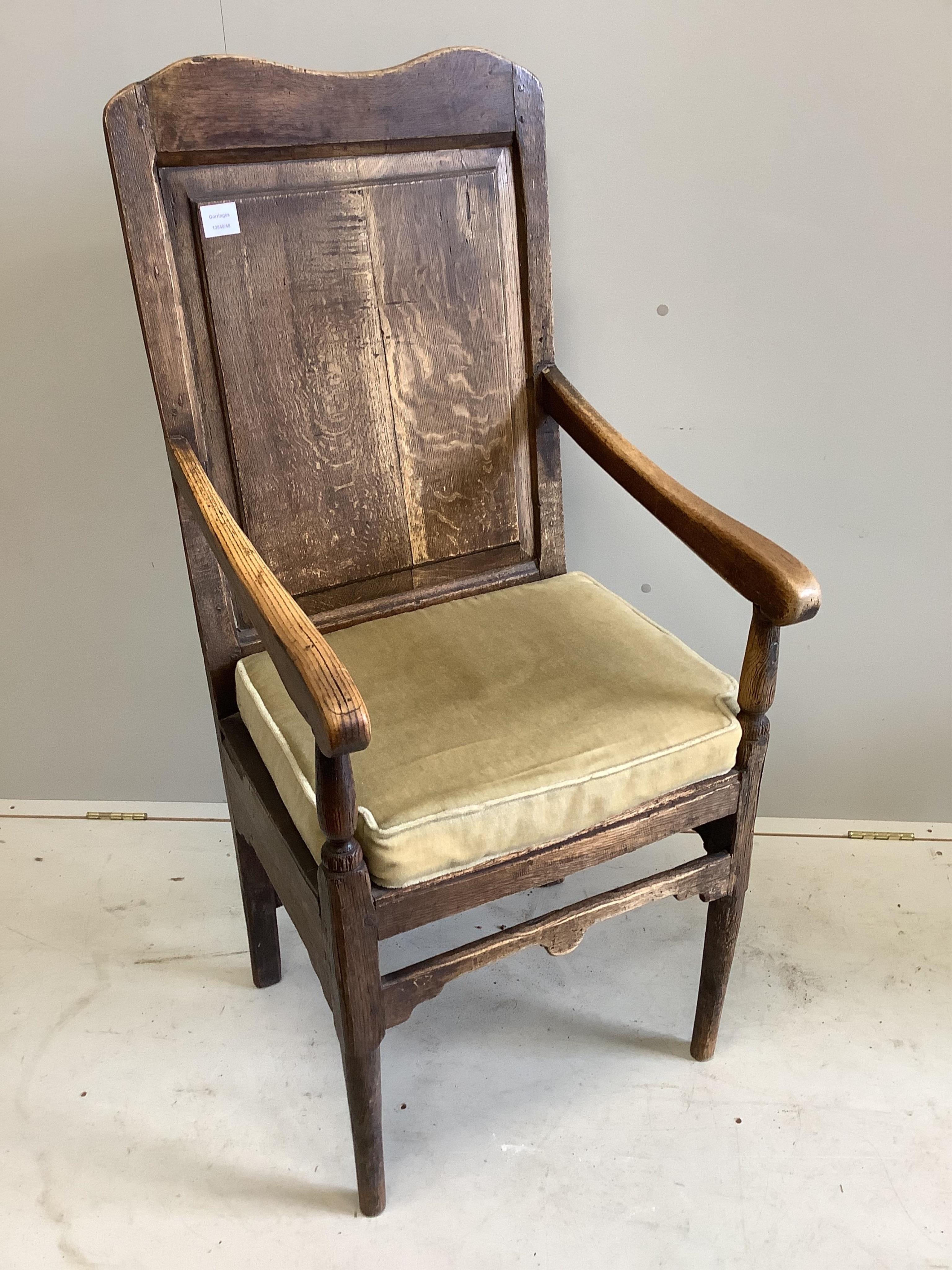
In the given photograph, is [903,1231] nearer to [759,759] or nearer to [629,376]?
[759,759]

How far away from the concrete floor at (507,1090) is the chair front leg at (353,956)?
17 cm

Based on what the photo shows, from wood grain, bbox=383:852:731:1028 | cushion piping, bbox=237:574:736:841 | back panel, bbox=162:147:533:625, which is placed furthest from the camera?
back panel, bbox=162:147:533:625

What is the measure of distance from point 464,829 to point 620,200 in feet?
3.12

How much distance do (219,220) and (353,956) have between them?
83 cm

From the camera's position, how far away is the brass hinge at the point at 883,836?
181 centimetres

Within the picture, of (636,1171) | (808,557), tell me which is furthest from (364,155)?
(636,1171)

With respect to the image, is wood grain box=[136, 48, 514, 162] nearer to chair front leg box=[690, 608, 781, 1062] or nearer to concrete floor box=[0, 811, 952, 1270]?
chair front leg box=[690, 608, 781, 1062]

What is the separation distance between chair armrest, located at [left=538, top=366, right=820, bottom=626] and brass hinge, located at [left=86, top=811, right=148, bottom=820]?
1.11 meters

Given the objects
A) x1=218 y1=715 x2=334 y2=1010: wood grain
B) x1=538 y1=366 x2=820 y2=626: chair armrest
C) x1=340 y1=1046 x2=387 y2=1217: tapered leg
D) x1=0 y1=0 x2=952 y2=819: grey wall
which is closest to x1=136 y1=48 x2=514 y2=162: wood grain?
x1=0 y1=0 x2=952 y2=819: grey wall

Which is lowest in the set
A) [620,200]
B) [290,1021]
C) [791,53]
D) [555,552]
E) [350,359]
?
[290,1021]

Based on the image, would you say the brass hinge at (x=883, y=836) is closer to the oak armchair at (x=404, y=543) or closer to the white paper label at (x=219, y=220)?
the oak armchair at (x=404, y=543)

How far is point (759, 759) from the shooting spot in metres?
1.19

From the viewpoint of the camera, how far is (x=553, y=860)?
110 centimetres

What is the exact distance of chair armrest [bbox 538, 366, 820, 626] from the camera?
1029 mm
